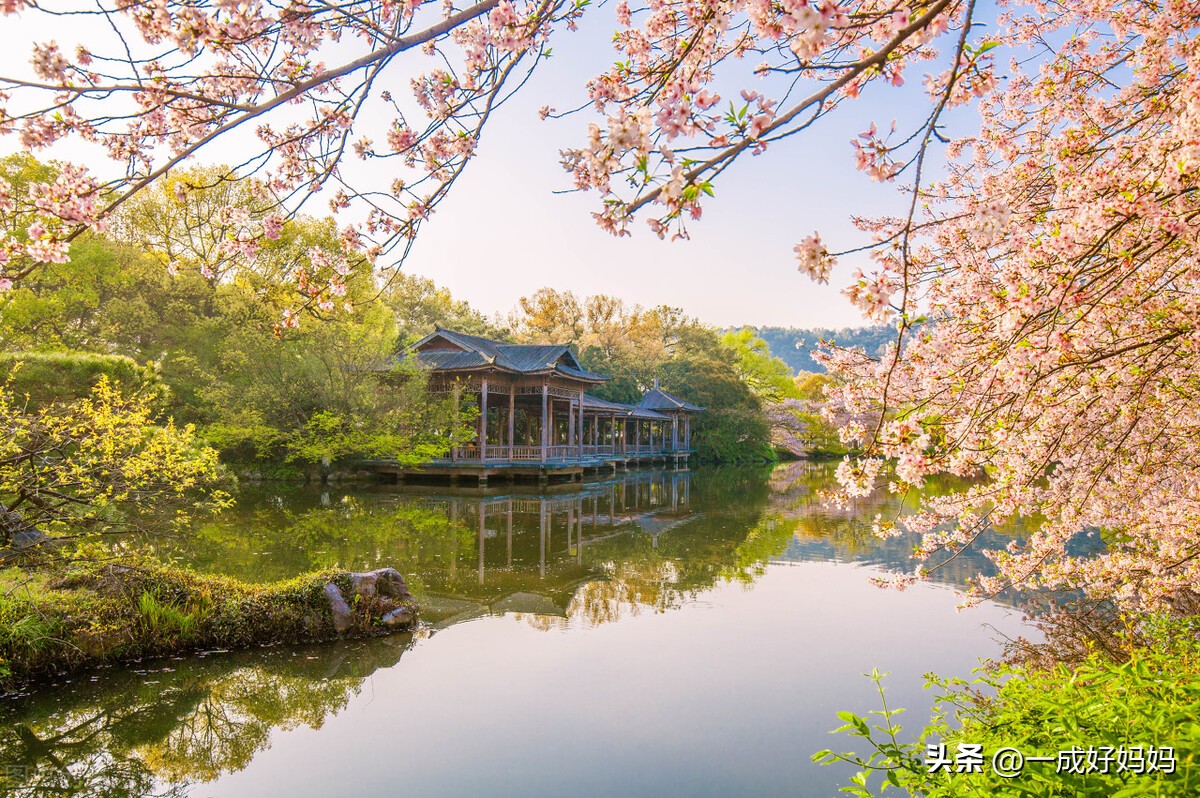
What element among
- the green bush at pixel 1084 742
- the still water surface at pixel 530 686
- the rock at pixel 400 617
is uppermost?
the green bush at pixel 1084 742

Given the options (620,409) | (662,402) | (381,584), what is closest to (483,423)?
(620,409)

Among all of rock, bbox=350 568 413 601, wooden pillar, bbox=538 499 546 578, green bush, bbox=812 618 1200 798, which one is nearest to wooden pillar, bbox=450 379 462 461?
wooden pillar, bbox=538 499 546 578

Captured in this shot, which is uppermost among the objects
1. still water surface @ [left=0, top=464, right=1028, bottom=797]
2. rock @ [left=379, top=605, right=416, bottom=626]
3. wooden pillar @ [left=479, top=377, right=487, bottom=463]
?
wooden pillar @ [left=479, top=377, right=487, bottom=463]

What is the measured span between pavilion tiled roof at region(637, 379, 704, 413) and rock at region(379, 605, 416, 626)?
90.5 feet

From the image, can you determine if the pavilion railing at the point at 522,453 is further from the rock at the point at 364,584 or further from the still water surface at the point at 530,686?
the rock at the point at 364,584

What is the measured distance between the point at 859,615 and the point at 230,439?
56.3 ft

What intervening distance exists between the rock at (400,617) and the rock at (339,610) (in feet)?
1.02

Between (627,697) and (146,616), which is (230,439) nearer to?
(146,616)

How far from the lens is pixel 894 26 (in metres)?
1.87

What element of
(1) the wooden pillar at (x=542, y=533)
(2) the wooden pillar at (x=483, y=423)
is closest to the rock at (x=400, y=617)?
(1) the wooden pillar at (x=542, y=533)

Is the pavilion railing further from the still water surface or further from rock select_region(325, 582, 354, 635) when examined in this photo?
rock select_region(325, 582, 354, 635)

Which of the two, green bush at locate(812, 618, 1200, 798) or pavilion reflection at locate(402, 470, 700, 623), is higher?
green bush at locate(812, 618, 1200, 798)

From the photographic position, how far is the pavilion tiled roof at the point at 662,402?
112ft

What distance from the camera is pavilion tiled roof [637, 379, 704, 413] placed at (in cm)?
3419
